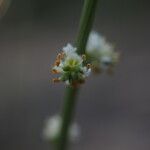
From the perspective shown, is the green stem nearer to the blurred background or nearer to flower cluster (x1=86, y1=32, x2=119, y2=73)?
flower cluster (x1=86, y1=32, x2=119, y2=73)

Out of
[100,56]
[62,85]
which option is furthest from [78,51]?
[62,85]

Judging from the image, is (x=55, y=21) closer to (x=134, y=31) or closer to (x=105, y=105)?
(x=134, y=31)

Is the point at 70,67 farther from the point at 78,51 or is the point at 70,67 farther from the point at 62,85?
the point at 62,85

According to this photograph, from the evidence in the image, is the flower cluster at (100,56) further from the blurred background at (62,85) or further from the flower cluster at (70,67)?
the blurred background at (62,85)

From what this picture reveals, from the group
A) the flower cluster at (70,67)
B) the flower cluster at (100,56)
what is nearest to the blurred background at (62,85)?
the flower cluster at (100,56)

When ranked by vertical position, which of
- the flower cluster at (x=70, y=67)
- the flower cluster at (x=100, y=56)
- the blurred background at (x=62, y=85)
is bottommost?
the flower cluster at (x=70, y=67)

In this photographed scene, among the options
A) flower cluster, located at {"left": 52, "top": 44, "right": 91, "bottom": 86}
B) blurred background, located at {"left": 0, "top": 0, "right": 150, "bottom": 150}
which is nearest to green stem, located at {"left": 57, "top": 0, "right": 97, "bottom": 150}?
flower cluster, located at {"left": 52, "top": 44, "right": 91, "bottom": 86}
